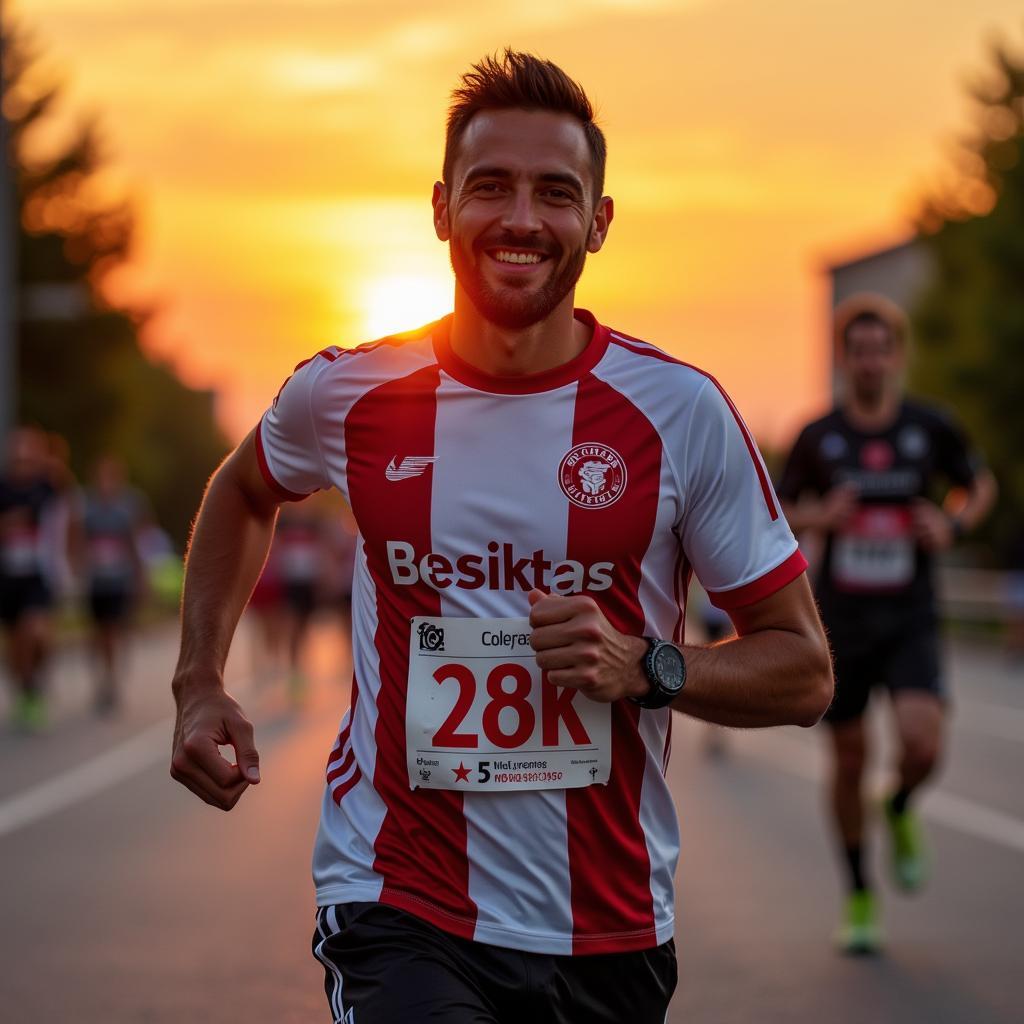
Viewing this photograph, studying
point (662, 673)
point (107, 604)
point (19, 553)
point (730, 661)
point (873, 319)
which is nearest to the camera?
point (662, 673)

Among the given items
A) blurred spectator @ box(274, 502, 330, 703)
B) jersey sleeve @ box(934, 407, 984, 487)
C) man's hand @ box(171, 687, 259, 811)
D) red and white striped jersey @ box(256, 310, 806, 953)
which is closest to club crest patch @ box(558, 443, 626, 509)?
red and white striped jersey @ box(256, 310, 806, 953)

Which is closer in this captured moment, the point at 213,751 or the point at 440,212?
the point at 213,751

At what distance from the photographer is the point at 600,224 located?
3.67 metres

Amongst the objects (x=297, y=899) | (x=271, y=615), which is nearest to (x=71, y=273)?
(x=271, y=615)

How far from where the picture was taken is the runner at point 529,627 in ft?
11.2

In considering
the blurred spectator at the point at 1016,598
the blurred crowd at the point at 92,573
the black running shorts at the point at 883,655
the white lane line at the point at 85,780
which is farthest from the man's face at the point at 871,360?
the blurred spectator at the point at 1016,598

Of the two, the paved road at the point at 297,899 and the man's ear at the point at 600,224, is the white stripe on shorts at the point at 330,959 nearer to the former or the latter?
the man's ear at the point at 600,224

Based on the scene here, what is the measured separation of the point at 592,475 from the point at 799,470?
176 inches

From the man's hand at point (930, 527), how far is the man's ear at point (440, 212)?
4.16 m

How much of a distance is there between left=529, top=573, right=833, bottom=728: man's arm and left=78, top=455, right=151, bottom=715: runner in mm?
14518

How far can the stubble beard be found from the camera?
350cm

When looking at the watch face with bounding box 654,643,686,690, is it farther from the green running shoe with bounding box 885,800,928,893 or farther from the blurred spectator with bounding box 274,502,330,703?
the blurred spectator with bounding box 274,502,330,703

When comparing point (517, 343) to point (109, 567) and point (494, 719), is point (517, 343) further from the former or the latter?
point (109, 567)

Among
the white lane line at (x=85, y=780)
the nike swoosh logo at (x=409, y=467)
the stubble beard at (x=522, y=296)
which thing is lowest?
the white lane line at (x=85, y=780)
